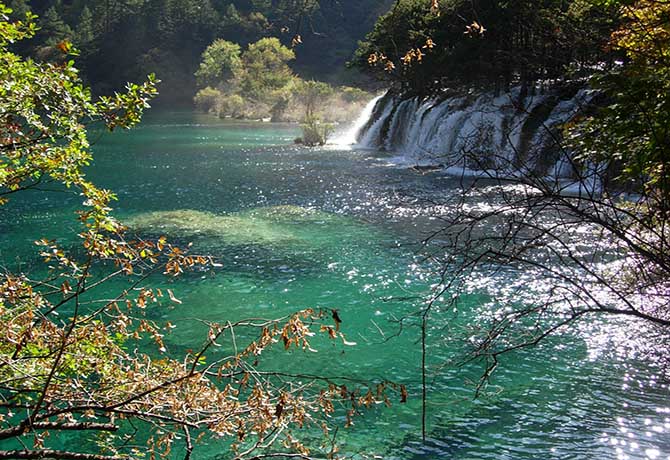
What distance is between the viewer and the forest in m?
4.37

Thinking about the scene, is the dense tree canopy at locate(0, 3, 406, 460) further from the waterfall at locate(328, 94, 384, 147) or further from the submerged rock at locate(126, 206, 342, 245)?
the waterfall at locate(328, 94, 384, 147)

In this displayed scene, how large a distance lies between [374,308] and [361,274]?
1.90m

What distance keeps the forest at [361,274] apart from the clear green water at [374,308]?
5cm

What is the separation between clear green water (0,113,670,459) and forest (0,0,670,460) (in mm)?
49

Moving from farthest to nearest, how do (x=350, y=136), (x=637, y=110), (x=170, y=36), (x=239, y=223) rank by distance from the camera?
(x=170, y=36), (x=350, y=136), (x=239, y=223), (x=637, y=110)

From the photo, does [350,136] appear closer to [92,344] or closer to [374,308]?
[374,308]

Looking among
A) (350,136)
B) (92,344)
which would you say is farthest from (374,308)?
(350,136)

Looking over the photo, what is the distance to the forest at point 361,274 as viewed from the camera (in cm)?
437

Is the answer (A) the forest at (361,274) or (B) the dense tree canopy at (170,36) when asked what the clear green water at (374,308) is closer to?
(A) the forest at (361,274)

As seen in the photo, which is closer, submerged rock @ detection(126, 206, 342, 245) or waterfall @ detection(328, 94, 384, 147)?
submerged rock @ detection(126, 206, 342, 245)

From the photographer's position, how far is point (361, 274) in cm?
1302

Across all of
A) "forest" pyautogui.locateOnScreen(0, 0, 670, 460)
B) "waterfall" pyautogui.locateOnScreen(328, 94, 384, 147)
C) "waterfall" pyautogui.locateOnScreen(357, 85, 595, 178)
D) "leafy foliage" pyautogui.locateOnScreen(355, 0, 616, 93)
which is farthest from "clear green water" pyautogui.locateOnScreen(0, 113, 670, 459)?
"waterfall" pyautogui.locateOnScreen(328, 94, 384, 147)

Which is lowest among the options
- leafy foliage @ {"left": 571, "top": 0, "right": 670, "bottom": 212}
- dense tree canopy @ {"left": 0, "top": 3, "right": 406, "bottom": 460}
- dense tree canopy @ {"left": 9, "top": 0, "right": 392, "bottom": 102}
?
dense tree canopy @ {"left": 0, "top": 3, "right": 406, "bottom": 460}

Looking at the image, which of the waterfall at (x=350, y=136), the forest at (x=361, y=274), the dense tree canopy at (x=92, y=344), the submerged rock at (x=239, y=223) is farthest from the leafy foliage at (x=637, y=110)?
the waterfall at (x=350, y=136)
